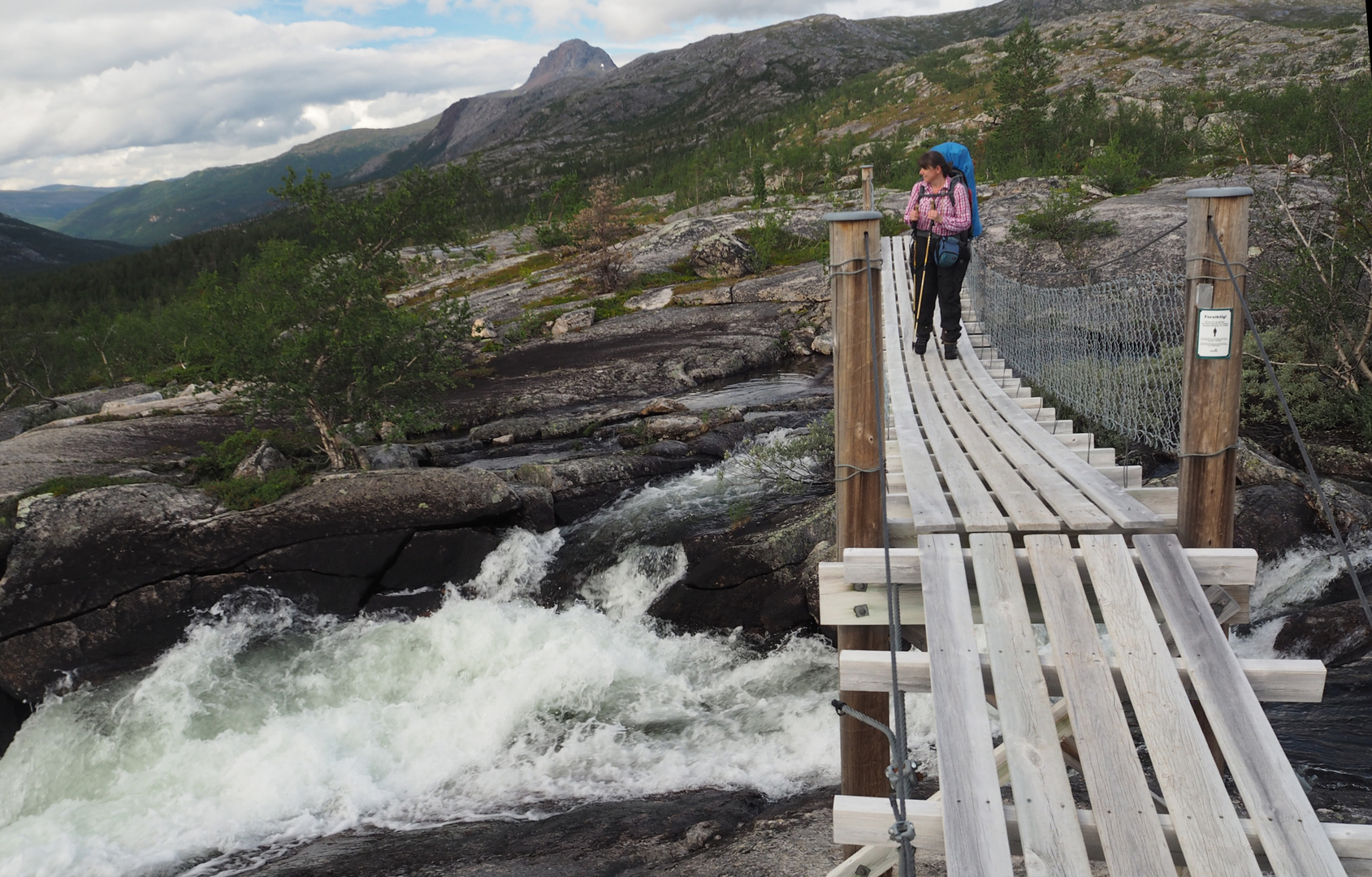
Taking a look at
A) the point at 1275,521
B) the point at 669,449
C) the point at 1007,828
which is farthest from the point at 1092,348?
the point at 1007,828

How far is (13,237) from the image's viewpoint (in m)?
144

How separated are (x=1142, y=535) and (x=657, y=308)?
2091cm

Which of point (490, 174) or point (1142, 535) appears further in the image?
point (490, 174)

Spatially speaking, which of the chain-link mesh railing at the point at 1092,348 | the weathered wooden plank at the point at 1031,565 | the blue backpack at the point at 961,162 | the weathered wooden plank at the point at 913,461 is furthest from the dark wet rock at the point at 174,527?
the weathered wooden plank at the point at 1031,565

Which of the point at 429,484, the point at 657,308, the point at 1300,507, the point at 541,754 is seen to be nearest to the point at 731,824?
the point at 541,754

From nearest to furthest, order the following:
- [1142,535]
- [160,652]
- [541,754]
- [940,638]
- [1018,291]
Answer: [940,638], [1142,535], [541,754], [160,652], [1018,291]

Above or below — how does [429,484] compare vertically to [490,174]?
below

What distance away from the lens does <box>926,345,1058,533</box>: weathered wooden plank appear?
11.6 feet

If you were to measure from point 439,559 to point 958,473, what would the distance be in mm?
7048

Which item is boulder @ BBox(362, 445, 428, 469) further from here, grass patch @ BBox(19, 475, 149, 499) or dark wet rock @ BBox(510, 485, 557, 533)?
grass patch @ BBox(19, 475, 149, 499)

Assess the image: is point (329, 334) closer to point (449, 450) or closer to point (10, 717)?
point (449, 450)

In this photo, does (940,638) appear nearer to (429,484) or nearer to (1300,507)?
(1300,507)

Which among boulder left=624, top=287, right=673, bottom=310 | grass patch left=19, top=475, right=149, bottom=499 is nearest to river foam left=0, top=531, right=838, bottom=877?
grass patch left=19, top=475, right=149, bottom=499

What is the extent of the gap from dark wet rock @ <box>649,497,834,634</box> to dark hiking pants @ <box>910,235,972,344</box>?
2.30m
